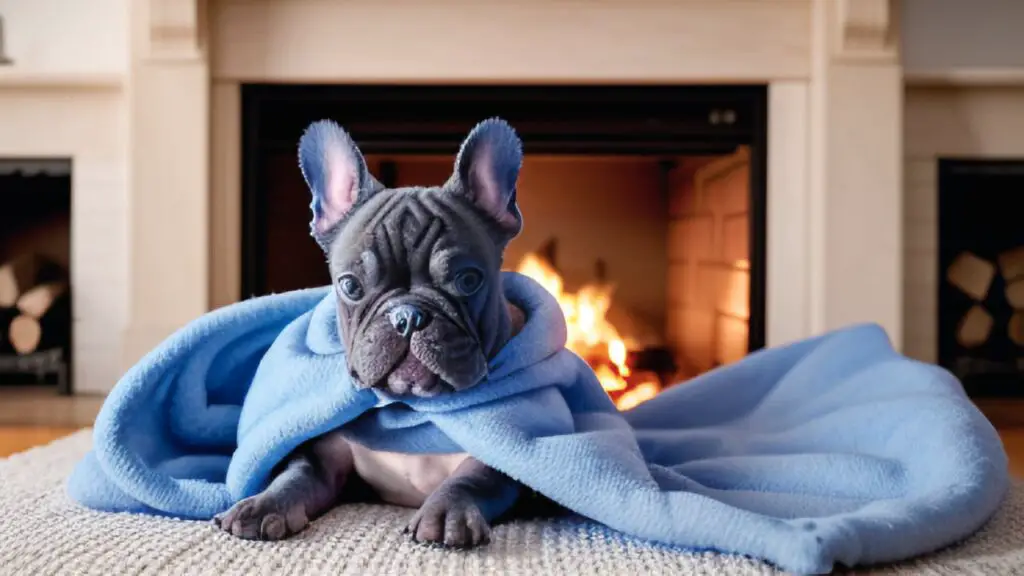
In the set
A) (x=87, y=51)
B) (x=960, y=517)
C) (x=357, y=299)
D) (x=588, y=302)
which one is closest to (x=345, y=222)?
(x=357, y=299)

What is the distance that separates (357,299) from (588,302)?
152 centimetres

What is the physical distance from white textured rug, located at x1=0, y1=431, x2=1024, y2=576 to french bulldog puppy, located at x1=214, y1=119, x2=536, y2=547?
3cm

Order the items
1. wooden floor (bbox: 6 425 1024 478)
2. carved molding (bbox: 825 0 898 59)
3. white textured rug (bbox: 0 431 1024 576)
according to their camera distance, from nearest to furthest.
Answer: white textured rug (bbox: 0 431 1024 576) < wooden floor (bbox: 6 425 1024 478) < carved molding (bbox: 825 0 898 59)

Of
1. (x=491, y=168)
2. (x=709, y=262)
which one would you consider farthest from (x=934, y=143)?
(x=491, y=168)

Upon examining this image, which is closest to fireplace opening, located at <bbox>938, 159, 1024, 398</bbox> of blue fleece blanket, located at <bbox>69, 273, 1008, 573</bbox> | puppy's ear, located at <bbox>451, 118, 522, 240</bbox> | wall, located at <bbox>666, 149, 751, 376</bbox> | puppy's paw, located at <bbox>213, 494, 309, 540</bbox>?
wall, located at <bbox>666, 149, 751, 376</bbox>

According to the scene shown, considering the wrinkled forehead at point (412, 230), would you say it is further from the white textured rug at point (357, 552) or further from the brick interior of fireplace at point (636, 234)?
the brick interior of fireplace at point (636, 234)

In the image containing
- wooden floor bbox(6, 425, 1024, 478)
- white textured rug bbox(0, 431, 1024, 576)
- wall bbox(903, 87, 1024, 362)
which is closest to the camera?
white textured rug bbox(0, 431, 1024, 576)

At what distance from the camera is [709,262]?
2.47 metres

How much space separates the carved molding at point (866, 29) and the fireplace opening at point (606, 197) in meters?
0.23

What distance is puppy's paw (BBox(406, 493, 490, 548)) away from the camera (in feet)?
3.09

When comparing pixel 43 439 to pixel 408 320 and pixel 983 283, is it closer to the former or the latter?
pixel 408 320

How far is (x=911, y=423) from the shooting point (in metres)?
1.22

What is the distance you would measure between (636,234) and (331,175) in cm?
152

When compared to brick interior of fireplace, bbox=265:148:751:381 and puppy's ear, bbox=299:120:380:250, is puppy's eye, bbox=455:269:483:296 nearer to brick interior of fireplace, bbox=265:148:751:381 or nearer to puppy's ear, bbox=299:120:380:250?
puppy's ear, bbox=299:120:380:250
